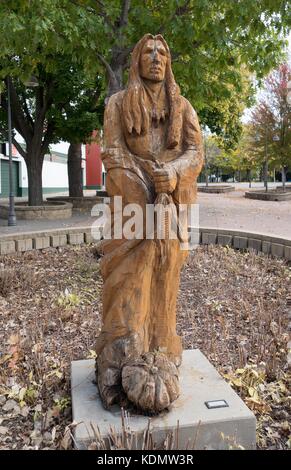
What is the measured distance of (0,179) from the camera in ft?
75.4

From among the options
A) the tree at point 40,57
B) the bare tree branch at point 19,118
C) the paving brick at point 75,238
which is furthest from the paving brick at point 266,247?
the bare tree branch at point 19,118

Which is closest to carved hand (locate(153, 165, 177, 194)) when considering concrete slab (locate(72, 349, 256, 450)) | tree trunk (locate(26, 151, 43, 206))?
concrete slab (locate(72, 349, 256, 450))

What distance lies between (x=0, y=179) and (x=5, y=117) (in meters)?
9.35

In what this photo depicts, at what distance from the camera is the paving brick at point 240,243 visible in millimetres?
8602

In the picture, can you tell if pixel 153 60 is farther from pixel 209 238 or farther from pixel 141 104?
pixel 209 238

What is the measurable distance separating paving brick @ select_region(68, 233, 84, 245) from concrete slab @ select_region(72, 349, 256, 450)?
20.6 feet

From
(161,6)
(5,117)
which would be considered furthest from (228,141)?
(161,6)

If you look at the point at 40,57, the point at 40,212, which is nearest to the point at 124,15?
the point at 40,57

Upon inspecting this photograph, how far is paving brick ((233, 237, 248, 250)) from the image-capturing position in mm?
8602

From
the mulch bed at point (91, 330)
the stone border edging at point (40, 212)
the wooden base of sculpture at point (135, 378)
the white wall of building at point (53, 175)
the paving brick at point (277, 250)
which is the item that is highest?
the white wall of building at point (53, 175)

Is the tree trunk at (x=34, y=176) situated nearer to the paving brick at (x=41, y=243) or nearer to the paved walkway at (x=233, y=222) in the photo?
the paved walkway at (x=233, y=222)

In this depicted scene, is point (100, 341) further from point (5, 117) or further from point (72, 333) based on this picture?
point (5, 117)

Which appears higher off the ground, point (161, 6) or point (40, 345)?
point (161, 6)

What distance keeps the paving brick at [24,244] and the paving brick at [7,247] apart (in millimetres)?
106
